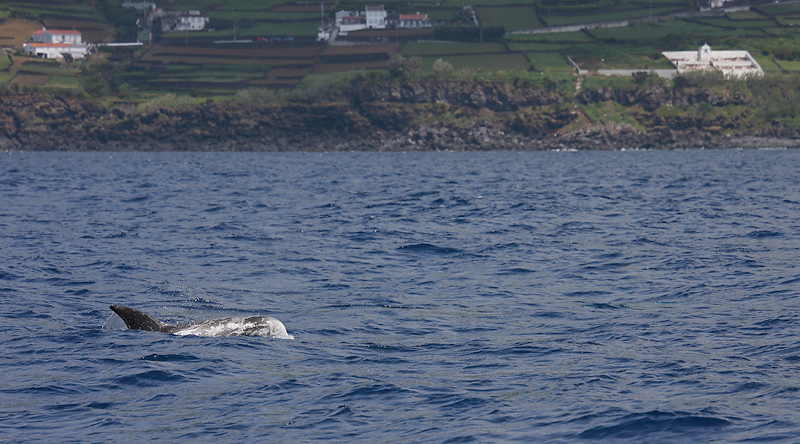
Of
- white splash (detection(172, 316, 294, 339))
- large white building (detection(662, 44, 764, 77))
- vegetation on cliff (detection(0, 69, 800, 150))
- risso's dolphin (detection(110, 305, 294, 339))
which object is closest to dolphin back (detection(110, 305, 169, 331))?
risso's dolphin (detection(110, 305, 294, 339))

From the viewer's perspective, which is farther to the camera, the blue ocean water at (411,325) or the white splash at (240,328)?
the white splash at (240,328)

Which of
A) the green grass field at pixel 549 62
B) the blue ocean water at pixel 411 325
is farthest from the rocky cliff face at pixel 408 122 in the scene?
the blue ocean water at pixel 411 325

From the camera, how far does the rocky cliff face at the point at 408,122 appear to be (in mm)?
177875

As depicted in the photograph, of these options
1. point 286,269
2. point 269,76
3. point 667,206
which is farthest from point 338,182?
Result: point 269,76

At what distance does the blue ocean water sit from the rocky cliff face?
13822 cm

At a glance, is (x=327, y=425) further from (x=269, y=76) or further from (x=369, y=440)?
(x=269, y=76)

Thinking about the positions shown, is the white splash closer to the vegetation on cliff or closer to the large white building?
the vegetation on cliff

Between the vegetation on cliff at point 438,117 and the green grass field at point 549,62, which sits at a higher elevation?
the green grass field at point 549,62

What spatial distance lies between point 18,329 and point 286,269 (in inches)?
390

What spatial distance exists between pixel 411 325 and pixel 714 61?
193 metres

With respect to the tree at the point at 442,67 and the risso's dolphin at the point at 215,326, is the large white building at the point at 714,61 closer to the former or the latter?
the tree at the point at 442,67

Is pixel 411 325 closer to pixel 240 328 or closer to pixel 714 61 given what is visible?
pixel 240 328

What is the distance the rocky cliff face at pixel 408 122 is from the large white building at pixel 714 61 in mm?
9651

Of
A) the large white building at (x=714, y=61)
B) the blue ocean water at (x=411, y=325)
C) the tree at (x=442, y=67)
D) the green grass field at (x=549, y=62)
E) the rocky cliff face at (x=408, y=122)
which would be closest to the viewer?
the blue ocean water at (x=411, y=325)
